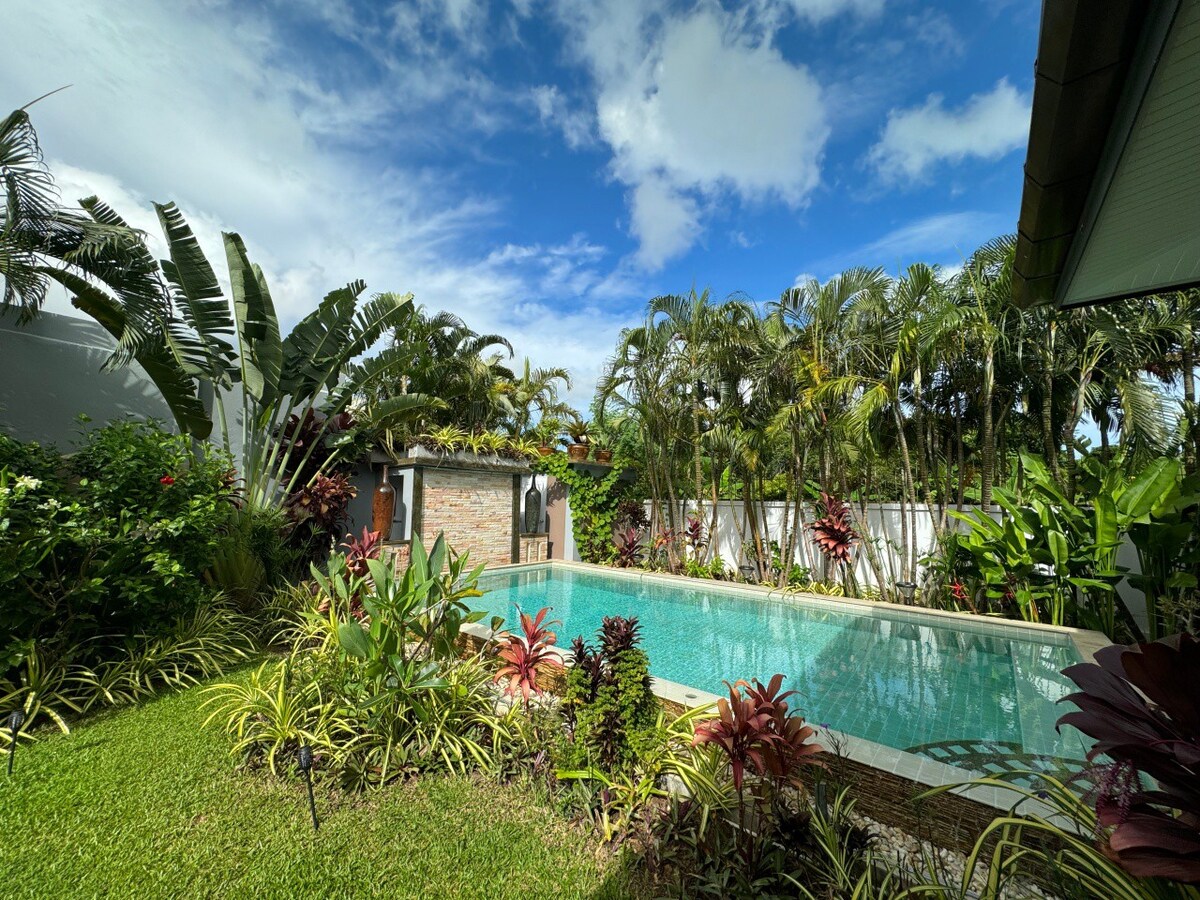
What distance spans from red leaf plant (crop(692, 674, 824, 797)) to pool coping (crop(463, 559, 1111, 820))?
0.39 meters

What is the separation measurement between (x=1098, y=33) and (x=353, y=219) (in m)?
9.60

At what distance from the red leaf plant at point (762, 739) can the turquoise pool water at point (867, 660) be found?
6.20 ft

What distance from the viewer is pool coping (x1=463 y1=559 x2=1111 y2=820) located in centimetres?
277

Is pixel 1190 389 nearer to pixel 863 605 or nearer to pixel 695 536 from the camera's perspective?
pixel 863 605

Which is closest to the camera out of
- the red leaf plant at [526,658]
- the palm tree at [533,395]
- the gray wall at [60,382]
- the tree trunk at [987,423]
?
the red leaf plant at [526,658]

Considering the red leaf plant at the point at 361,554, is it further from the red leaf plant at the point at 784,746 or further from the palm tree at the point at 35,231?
the red leaf plant at the point at 784,746

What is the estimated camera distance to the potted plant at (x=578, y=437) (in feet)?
43.0

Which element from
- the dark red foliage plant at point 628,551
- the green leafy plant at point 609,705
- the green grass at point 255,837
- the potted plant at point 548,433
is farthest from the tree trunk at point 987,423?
the potted plant at point 548,433

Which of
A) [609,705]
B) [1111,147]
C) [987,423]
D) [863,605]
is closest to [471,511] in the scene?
[863,605]

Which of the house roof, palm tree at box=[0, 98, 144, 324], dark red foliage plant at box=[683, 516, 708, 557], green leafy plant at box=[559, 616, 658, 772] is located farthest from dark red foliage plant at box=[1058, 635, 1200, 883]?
dark red foliage plant at box=[683, 516, 708, 557]

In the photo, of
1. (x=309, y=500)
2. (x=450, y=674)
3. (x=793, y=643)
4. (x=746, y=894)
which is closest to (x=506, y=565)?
(x=309, y=500)

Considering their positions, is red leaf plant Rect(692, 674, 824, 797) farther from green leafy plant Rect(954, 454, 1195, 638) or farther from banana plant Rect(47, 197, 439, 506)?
banana plant Rect(47, 197, 439, 506)

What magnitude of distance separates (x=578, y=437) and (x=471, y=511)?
3.73 m

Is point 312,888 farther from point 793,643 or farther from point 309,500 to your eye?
point 309,500
